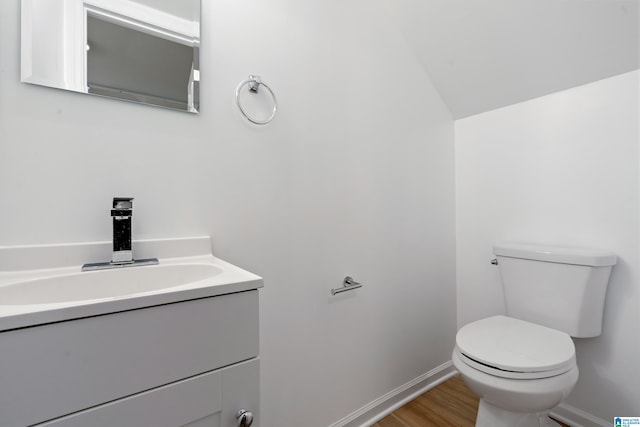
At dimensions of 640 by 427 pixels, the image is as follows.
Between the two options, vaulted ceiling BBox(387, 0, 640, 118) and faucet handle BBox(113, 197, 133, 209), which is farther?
vaulted ceiling BBox(387, 0, 640, 118)

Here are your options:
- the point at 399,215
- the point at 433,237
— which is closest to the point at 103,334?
the point at 399,215

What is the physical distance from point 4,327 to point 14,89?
0.67 metres

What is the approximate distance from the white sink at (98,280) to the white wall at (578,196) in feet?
5.17

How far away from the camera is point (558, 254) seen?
51.4 inches

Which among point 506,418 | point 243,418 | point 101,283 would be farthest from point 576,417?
point 101,283

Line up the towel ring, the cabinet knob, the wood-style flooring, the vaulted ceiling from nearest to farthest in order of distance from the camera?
the cabinet knob
the towel ring
the vaulted ceiling
the wood-style flooring

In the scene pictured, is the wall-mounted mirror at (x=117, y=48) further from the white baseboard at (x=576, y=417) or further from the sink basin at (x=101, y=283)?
the white baseboard at (x=576, y=417)

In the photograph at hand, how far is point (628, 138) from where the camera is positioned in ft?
4.09

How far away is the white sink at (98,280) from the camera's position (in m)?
0.47

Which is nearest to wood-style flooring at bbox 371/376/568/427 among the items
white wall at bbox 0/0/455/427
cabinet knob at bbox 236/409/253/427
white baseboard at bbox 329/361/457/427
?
white baseboard at bbox 329/361/457/427

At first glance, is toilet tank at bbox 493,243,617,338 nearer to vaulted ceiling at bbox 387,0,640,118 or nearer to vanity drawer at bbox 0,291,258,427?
vaulted ceiling at bbox 387,0,640,118

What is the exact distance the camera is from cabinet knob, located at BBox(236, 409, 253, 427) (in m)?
0.62

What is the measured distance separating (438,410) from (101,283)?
1.66 metres

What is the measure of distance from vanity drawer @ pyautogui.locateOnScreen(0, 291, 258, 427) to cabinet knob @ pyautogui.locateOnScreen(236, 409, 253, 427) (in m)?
0.12
